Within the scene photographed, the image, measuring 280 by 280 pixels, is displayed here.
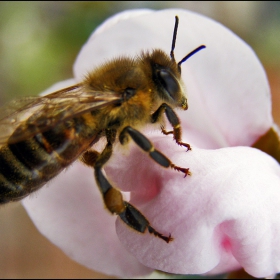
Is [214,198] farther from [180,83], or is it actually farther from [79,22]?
[79,22]

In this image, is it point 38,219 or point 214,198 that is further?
point 38,219

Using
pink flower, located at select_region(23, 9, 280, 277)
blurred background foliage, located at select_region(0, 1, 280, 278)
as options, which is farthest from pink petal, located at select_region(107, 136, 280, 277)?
blurred background foliage, located at select_region(0, 1, 280, 278)

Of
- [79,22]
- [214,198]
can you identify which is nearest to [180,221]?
[214,198]

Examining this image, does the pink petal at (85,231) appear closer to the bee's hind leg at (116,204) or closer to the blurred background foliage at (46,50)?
the bee's hind leg at (116,204)

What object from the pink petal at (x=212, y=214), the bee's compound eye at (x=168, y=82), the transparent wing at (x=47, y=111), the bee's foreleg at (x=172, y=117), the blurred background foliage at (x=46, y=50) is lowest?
the blurred background foliage at (x=46, y=50)

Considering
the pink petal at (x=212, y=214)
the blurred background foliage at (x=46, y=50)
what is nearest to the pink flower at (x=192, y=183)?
the pink petal at (x=212, y=214)

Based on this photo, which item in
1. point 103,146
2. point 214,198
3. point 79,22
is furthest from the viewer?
point 79,22
